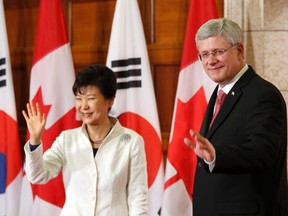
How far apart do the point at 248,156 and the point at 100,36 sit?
2.17 m

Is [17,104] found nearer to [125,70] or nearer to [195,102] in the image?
[125,70]

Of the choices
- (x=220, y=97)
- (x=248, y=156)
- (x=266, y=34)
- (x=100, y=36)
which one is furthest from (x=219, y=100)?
(x=100, y=36)

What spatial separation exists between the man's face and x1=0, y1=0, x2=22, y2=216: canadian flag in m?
1.90

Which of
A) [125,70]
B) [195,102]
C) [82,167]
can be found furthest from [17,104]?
[82,167]

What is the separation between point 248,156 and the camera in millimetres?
1578

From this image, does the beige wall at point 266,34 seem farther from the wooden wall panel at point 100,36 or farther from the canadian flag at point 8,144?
the canadian flag at point 8,144

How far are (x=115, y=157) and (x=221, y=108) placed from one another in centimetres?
56

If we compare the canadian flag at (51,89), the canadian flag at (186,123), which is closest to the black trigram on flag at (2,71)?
the canadian flag at (51,89)

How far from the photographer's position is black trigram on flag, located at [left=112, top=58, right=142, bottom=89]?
3.17 meters

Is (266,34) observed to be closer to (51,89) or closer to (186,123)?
(186,123)

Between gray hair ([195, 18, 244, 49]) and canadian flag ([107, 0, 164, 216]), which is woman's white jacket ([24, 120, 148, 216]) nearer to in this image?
gray hair ([195, 18, 244, 49])

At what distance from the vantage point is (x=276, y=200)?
1.78 meters

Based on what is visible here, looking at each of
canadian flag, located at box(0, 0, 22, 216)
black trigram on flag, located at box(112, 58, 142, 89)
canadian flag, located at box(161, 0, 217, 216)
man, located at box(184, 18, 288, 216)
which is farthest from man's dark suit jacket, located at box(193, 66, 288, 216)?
canadian flag, located at box(0, 0, 22, 216)

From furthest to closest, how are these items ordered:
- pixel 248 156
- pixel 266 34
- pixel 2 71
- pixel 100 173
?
1. pixel 2 71
2. pixel 266 34
3. pixel 100 173
4. pixel 248 156
